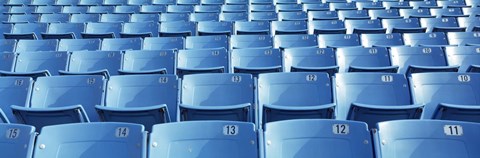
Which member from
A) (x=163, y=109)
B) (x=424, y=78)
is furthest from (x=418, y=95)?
(x=163, y=109)

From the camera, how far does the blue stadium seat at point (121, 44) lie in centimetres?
536

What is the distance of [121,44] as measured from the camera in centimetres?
539

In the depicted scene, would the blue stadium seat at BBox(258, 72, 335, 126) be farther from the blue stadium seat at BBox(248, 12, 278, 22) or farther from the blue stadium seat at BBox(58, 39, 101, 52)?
the blue stadium seat at BBox(248, 12, 278, 22)

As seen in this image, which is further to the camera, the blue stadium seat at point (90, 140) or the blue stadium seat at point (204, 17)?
the blue stadium seat at point (204, 17)

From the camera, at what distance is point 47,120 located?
285 centimetres

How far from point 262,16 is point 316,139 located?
5290 millimetres

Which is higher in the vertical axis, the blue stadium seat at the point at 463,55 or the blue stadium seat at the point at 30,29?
the blue stadium seat at the point at 30,29

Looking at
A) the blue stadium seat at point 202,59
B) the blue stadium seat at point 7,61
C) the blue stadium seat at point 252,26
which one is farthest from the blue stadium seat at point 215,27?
the blue stadium seat at point 7,61

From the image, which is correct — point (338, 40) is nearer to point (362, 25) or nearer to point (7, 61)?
point (362, 25)

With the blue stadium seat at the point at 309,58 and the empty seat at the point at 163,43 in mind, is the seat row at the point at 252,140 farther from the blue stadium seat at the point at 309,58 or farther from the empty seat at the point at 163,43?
the empty seat at the point at 163,43

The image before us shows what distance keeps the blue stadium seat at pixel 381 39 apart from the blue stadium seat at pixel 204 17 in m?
2.79

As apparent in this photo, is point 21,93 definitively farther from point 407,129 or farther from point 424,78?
point 424,78

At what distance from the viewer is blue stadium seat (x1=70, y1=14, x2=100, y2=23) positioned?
7.43 meters

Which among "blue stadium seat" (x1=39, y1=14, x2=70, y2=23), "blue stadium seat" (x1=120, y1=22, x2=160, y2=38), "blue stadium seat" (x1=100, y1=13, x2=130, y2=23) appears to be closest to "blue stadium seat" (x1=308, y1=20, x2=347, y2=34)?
"blue stadium seat" (x1=120, y1=22, x2=160, y2=38)
